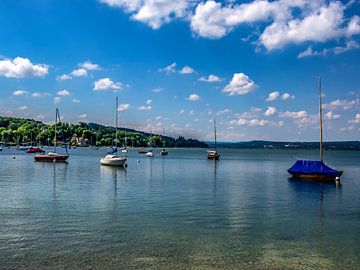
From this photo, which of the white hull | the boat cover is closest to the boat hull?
the white hull

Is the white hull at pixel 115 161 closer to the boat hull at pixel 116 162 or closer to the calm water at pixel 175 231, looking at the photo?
the boat hull at pixel 116 162

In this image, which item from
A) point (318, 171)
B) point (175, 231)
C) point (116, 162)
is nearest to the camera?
point (175, 231)

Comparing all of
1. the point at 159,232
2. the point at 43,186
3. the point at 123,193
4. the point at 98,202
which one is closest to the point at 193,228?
the point at 159,232

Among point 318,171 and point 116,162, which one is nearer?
point 318,171

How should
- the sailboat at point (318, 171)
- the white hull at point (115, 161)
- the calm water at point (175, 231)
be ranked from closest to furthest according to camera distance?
the calm water at point (175, 231) → the sailboat at point (318, 171) → the white hull at point (115, 161)

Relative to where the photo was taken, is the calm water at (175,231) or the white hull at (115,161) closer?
the calm water at (175,231)

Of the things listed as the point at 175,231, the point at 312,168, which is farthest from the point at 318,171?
the point at 175,231

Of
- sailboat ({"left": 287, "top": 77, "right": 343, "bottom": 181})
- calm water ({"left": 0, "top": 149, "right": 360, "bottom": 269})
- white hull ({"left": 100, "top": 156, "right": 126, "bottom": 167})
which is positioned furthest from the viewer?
white hull ({"left": 100, "top": 156, "right": 126, "bottom": 167})

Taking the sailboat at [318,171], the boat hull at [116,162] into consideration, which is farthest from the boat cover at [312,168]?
the boat hull at [116,162]

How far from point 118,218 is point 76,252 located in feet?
31.6

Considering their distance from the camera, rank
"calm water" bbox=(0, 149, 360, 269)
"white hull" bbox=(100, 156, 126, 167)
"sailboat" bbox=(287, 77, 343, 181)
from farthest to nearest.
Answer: "white hull" bbox=(100, 156, 126, 167) < "sailboat" bbox=(287, 77, 343, 181) < "calm water" bbox=(0, 149, 360, 269)

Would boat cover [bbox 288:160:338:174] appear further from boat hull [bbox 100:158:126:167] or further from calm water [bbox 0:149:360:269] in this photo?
boat hull [bbox 100:158:126:167]

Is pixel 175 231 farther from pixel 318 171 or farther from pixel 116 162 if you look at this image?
pixel 116 162

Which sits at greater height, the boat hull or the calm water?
the boat hull
